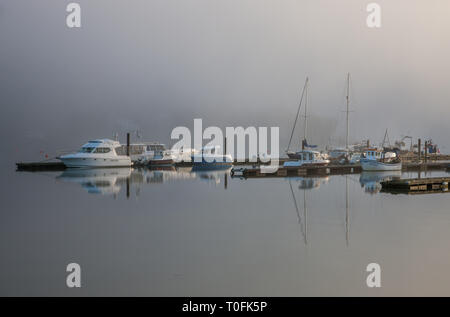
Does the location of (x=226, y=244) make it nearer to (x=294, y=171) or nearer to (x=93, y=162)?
(x=294, y=171)

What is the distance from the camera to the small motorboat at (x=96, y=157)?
61.5 meters

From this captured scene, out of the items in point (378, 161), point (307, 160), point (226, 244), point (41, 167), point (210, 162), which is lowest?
point (226, 244)

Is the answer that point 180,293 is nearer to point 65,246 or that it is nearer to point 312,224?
point 65,246

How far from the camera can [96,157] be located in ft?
205

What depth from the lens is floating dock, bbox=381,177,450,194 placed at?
3578 cm

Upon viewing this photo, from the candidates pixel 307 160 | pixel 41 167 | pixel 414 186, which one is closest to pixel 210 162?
pixel 307 160

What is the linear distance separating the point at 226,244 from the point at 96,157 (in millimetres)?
49023

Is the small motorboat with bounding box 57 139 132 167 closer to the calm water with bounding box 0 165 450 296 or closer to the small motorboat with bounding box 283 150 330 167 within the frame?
the small motorboat with bounding box 283 150 330 167

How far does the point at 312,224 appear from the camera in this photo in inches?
848

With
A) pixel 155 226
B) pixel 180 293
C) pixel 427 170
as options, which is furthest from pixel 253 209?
pixel 427 170

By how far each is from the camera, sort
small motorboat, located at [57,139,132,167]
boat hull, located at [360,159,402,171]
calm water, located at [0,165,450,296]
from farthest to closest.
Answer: small motorboat, located at [57,139,132,167]
boat hull, located at [360,159,402,171]
calm water, located at [0,165,450,296]

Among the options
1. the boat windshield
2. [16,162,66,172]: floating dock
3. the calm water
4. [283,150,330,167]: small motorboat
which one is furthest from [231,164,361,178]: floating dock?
[16,162,66,172]: floating dock

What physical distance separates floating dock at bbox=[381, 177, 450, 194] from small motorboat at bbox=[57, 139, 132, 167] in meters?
39.7
